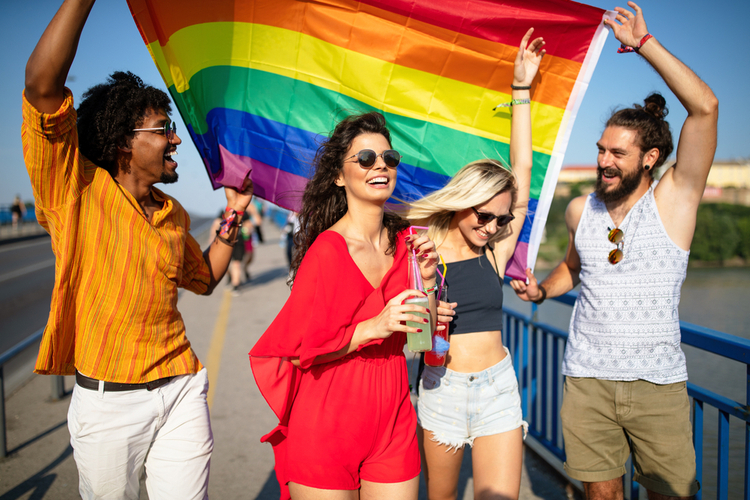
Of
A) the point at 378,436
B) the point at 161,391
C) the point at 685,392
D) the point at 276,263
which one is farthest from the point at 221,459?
the point at 276,263

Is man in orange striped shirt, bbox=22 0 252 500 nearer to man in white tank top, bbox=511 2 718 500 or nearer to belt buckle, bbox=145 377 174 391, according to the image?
belt buckle, bbox=145 377 174 391

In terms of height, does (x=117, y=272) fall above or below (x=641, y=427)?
above

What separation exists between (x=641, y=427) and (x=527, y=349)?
4.85 feet

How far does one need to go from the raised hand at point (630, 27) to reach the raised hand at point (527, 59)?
0.40 m

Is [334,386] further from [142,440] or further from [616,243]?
[616,243]

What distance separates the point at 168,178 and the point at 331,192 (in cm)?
74

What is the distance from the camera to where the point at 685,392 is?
8.00ft

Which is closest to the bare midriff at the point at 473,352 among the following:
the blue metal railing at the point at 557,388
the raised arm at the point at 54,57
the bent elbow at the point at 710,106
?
the blue metal railing at the point at 557,388

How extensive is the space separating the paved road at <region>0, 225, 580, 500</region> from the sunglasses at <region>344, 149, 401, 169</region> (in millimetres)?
2461

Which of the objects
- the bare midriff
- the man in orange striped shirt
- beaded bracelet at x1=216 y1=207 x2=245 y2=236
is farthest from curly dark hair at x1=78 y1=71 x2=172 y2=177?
the bare midriff

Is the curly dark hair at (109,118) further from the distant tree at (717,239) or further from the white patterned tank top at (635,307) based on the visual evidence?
the distant tree at (717,239)

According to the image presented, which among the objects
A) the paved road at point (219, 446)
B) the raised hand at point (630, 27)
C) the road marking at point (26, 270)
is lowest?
the paved road at point (219, 446)

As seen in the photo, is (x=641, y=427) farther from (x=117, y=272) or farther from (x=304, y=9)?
(x=304, y=9)

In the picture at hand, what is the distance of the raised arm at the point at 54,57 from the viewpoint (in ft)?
5.60
